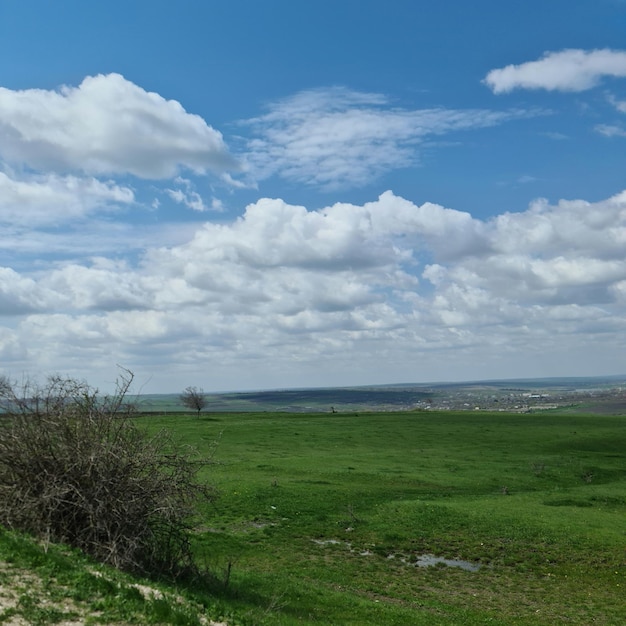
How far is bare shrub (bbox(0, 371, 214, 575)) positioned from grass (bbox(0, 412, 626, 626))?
2.12 metres

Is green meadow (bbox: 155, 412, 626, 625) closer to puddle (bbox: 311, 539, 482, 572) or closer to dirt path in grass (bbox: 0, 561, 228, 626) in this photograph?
puddle (bbox: 311, 539, 482, 572)

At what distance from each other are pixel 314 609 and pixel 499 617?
7451mm

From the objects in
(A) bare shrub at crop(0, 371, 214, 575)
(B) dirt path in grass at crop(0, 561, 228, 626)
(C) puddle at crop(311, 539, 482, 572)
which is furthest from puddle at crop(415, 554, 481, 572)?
(B) dirt path in grass at crop(0, 561, 228, 626)

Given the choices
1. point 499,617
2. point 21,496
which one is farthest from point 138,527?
point 499,617

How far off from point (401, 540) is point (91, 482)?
65.5ft

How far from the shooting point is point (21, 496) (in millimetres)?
17484

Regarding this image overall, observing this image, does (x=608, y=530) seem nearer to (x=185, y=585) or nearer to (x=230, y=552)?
(x=230, y=552)

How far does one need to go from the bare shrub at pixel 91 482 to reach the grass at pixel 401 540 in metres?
2.12

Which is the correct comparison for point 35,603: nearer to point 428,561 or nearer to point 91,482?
point 91,482

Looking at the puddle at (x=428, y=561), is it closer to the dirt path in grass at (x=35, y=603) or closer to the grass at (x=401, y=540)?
the grass at (x=401, y=540)

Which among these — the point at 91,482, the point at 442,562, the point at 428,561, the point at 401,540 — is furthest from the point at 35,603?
the point at 401,540

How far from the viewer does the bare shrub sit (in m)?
17.2

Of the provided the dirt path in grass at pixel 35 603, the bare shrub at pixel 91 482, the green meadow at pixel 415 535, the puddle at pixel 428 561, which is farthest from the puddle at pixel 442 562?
the dirt path in grass at pixel 35 603

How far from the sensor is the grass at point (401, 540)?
20188mm
